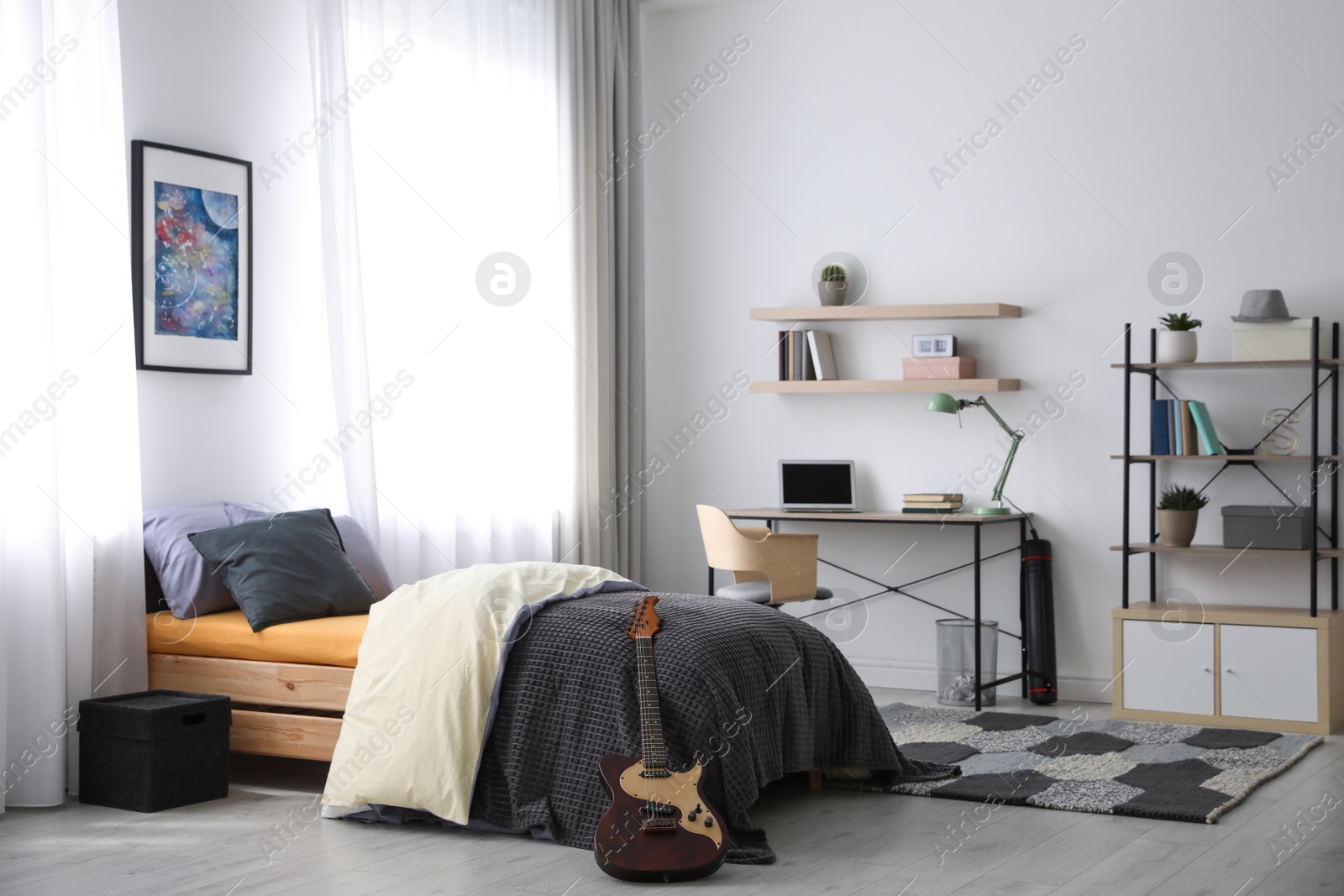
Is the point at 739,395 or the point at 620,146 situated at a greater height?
the point at 620,146

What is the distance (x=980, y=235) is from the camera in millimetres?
5688

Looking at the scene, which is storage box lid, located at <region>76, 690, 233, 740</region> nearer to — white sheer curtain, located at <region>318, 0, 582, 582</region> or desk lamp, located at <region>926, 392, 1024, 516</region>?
white sheer curtain, located at <region>318, 0, 582, 582</region>

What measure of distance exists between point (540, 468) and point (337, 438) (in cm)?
109

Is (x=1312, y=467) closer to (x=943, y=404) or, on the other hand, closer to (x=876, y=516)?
(x=943, y=404)

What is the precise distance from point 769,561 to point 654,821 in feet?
6.44

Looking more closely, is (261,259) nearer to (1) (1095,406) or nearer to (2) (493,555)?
(2) (493,555)

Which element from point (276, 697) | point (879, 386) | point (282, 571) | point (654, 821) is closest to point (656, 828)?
point (654, 821)

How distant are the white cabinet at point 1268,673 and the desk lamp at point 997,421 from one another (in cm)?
100

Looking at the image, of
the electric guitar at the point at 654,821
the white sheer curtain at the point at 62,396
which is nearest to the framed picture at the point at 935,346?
the electric guitar at the point at 654,821

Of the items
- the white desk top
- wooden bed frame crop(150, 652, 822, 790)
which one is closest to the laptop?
the white desk top

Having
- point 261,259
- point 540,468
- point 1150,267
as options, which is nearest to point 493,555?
point 540,468

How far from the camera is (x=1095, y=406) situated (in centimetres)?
548

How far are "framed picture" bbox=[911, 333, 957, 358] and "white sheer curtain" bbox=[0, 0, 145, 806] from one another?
309 centimetres

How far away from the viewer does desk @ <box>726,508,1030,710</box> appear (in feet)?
17.1
